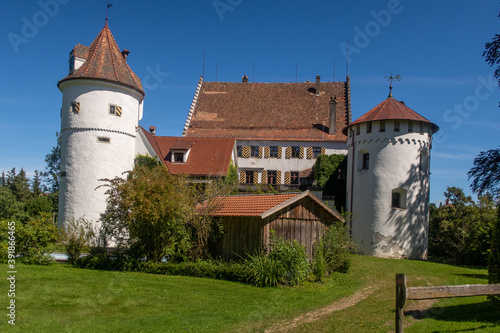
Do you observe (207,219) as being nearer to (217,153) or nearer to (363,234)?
(363,234)

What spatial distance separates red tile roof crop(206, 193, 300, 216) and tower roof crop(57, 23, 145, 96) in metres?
14.2

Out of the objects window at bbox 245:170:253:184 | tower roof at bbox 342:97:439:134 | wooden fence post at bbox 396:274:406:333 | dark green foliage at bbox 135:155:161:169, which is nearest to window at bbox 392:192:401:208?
tower roof at bbox 342:97:439:134

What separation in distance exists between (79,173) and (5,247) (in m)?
10.1

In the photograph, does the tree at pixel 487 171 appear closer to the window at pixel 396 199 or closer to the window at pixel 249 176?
the window at pixel 396 199

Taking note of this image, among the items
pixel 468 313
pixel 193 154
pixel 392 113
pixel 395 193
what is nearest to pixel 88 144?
pixel 193 154

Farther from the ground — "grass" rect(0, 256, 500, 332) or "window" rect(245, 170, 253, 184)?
"window" rect(245, 170, 253, 184)

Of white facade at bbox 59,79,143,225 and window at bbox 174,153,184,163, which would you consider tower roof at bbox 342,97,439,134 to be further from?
white facade at bbox 59,79,143,225

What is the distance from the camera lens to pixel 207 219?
712 inches

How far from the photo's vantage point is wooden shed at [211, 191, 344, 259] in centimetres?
1664

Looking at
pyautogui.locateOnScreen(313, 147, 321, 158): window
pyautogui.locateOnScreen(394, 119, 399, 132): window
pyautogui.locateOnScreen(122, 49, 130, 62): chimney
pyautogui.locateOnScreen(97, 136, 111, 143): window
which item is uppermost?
pyautogui.locateOnScreen(122, 49, 130, 62): chimney

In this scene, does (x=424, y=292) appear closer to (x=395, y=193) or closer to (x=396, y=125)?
(x=395, y=193)

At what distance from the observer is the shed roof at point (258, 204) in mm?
16562

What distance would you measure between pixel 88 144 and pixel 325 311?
20.9 metres

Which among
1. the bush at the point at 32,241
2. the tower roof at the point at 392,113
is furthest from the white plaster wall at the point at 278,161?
the bush at the point at 32,241
